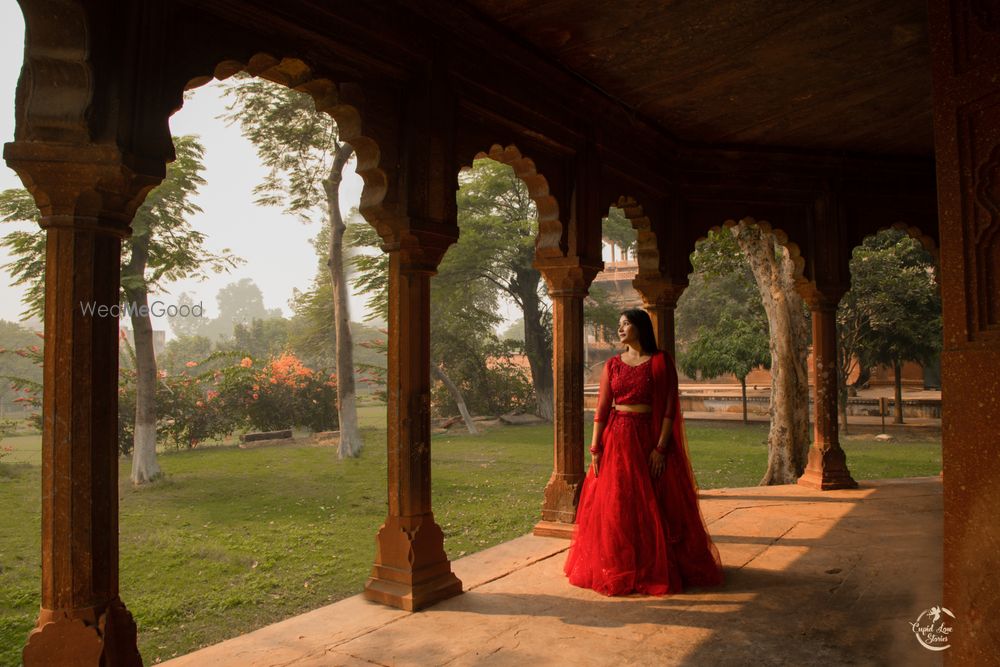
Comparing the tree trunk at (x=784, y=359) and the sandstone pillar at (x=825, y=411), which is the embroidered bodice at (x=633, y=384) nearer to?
the sandstone pillar at (x=825, y=411)

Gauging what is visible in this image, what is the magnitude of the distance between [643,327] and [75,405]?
3684 mm

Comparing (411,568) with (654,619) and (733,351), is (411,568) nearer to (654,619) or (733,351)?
(654,619)

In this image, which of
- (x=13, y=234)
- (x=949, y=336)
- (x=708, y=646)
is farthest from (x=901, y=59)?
(x=13, y=234)

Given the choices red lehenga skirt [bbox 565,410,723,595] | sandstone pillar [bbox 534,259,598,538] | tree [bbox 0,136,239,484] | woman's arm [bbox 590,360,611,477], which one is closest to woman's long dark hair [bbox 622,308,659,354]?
woman's arm [bbox 590,360,611,477]

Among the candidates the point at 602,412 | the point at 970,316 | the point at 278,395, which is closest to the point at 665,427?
the point at 602,412

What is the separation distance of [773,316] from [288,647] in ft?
32.7

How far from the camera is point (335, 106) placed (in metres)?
4.65

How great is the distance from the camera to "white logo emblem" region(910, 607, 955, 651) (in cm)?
397

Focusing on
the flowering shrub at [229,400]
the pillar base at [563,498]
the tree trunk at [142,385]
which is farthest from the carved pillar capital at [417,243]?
the flowering shrub at [229,400]

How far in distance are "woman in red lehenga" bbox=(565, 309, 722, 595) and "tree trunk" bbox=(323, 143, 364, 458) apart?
1302 centimetres

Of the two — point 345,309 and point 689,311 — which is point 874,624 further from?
point 689,311

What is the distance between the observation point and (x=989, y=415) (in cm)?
244

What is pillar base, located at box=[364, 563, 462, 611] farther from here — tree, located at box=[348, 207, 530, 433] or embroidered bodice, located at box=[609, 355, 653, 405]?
tree, located at box=[348, 207, 530, 433]

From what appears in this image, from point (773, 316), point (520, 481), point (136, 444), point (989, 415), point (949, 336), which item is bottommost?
point (520, 481)
